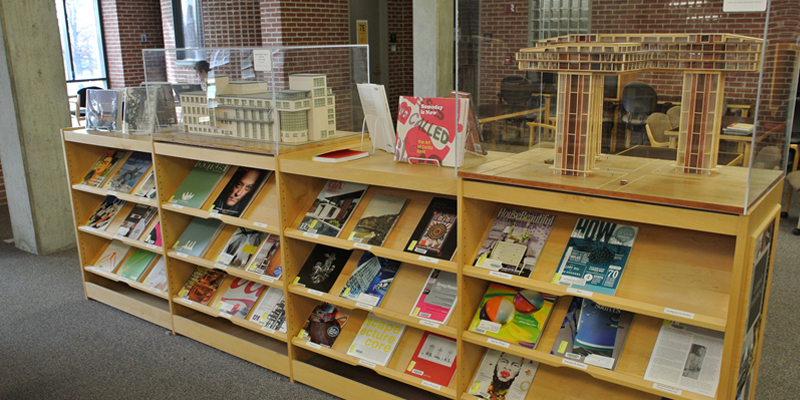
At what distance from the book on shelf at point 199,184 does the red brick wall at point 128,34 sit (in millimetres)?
8098

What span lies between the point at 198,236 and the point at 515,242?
2.04 m

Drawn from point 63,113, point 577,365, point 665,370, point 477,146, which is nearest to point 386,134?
point 477,146

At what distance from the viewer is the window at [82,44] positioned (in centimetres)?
1021

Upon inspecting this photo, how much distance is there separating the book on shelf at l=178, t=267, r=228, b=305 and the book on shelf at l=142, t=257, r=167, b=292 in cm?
18

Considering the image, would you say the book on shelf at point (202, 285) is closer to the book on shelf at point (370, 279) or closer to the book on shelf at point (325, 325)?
the book on shelf at point (325, 325)

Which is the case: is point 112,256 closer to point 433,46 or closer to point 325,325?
point 325,325

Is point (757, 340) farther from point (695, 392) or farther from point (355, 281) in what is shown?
point (355, 281)

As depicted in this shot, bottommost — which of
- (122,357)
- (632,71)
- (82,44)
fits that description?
(122,357)

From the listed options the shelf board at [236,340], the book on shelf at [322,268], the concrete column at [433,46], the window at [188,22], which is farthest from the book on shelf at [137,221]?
the window at [188,22]

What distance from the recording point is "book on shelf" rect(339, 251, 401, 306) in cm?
Result: 279

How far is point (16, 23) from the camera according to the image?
4688 mm

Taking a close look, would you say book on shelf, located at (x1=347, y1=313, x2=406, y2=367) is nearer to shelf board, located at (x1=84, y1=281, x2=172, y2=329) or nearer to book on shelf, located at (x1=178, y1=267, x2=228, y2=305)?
book on shelf, located at (x1=178, y1=267, x2=228, y2=305)

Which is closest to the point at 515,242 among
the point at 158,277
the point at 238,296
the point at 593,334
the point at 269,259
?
the point at 593,334

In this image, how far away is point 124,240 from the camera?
3816 millimetres
